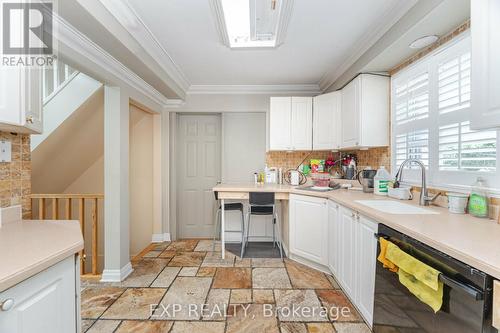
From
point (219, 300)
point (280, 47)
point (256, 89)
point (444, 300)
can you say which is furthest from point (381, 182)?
point (256, 89)

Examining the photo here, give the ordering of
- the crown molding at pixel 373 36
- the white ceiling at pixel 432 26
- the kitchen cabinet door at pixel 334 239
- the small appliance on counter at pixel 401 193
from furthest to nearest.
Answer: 1. the kitchen cabinet door at pixel 334 239
2. the small appliance on counter at pixel 401 193
3. the crown molding at pixel 373 36
4. the white ceiling at pixel 432 26

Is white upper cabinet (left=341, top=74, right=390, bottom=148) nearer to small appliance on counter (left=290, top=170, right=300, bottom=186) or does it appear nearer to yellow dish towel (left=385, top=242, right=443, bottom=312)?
small appliance on counter (left=290, top=170, right=300, bottom=186)

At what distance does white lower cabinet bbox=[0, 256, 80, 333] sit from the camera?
77cm

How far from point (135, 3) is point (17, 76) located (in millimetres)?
1039

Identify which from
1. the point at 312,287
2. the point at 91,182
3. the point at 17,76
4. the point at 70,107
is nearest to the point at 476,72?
the point at 312,287

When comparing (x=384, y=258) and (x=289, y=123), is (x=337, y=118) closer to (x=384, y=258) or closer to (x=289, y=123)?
(x=289, y=123)

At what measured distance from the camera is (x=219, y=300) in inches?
82.8

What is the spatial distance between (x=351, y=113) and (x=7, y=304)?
118 inches

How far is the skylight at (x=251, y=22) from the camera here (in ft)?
5.80

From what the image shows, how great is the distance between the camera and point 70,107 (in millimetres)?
2629

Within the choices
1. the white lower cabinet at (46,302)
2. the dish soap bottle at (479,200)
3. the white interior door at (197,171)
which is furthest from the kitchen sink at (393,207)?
the white interior door at (197,171)

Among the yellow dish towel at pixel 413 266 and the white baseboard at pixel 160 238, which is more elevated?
the yellow dish towel at pixel 413 266

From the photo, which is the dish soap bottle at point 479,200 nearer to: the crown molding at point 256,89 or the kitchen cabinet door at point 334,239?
the kitchen cabinet door at point 334,239

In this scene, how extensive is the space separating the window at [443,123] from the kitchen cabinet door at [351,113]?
39 centimetres
